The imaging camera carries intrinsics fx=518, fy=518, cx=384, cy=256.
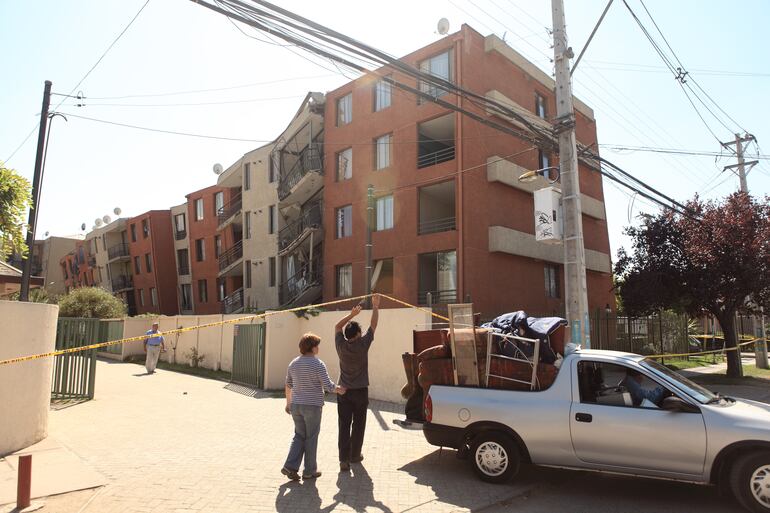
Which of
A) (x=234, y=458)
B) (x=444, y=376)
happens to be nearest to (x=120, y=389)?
(x=234, y=458)

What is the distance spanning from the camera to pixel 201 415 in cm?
966

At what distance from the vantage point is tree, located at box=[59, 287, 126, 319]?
29.6 m

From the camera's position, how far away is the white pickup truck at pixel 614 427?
4809 mm

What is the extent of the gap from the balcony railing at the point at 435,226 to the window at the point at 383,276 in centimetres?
175

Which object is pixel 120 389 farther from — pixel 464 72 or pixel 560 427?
pixel 464 72

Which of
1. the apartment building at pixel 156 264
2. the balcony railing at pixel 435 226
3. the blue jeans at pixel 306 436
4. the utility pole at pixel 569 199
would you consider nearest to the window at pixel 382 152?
the balcony railing at pixel 435 226

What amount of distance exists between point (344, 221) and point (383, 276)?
10.5ft

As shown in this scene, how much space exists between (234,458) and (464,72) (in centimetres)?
1564

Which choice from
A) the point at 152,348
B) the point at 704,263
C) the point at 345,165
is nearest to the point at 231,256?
the point at 345,165

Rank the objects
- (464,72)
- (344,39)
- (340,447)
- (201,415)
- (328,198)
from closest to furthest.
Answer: (340,447) → (344,39) → (201,415) → (464,72) → (328,198)

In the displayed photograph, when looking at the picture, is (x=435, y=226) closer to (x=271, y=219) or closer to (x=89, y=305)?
(x=271, y=219)

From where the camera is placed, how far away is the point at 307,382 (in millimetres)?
5652

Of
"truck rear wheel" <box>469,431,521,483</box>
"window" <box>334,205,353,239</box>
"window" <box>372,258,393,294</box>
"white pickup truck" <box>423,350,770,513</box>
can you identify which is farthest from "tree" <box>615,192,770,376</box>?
"truck rear wheel" <box>469,431,521,483</box>

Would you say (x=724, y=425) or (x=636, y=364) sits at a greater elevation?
(x=636, y=364)
